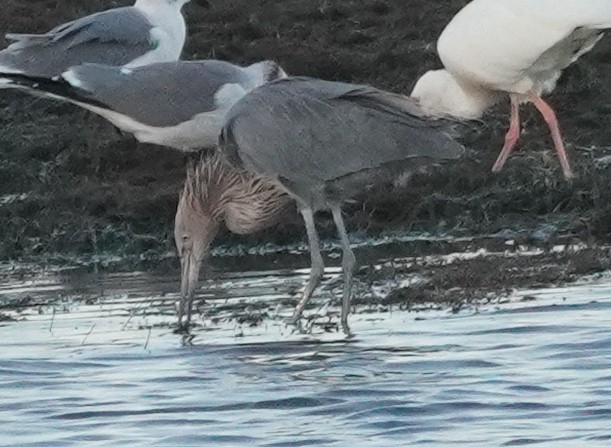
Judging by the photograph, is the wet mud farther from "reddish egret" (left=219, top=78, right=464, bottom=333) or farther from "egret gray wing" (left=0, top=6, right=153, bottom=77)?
"egret gray wing" (left=0, top=6, right=153, bottom=77)

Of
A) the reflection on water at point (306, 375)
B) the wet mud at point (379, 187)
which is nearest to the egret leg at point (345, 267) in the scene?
the reflection on water at point (306, 375)

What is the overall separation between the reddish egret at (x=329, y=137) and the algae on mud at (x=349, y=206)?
1.13m

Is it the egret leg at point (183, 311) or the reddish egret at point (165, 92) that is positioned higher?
A: the reddish egret at point (165, 92)

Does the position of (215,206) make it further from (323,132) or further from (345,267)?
(323,132)

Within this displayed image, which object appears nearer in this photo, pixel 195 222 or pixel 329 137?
pixel 329 137

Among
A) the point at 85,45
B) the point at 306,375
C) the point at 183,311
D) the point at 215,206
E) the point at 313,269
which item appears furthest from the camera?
the point at 85,45

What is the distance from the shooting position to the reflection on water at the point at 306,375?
22.2 feet

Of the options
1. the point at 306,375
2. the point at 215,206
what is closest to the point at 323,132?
the point at 215,206

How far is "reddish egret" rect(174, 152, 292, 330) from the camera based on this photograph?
9.63 meters

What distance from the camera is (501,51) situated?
390 inches

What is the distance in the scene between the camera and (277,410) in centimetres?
722

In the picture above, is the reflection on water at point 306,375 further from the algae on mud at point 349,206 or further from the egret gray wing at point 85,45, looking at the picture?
the algae on mud at point 349,206

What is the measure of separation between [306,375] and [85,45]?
3.78 meters

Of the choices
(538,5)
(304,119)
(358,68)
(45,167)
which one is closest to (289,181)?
(304,119)
